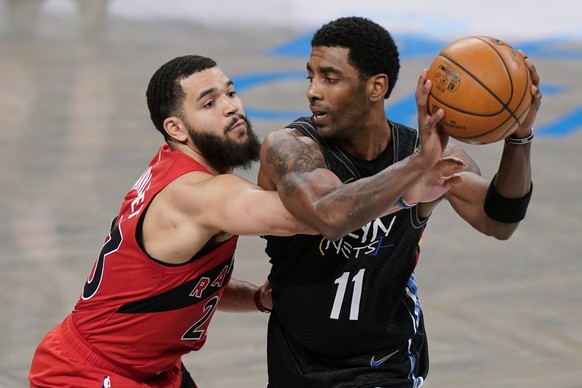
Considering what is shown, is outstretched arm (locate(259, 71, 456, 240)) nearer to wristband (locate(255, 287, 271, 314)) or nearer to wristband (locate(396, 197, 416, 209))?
wristband (locate(396, 197, 416, 209))

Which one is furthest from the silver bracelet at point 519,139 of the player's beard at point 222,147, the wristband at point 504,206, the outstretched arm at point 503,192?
the player's beard at point 222,147

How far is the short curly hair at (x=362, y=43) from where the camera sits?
3850 millimetres

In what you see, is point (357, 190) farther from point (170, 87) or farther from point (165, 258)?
point (170, 87)

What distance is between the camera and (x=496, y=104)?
3.52 meters

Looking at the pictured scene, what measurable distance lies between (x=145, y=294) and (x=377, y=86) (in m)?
1.13

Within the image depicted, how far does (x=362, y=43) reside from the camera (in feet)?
12.7

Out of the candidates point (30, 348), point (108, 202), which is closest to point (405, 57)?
point (108, 202)

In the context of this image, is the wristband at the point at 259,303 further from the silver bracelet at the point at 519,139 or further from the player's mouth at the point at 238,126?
the silver bracelet at the point at 519,139

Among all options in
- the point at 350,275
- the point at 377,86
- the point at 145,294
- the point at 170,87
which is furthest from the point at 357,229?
the point at 170,87

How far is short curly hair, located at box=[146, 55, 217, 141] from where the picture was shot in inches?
161

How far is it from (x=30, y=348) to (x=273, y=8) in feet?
33.1

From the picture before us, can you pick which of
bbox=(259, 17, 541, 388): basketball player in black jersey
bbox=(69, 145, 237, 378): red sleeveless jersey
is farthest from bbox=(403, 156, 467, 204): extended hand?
bbox=(69, 145, 237, 378): red sleeveless jersey

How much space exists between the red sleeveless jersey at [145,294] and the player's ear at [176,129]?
7 centimetres

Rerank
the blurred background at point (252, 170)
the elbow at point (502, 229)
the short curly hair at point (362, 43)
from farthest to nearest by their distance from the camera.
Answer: the blurred background at point (252, 170)
the elbow at point (502, 229)
the short curly hair at point (362, 43)
